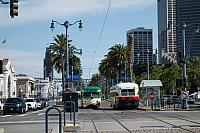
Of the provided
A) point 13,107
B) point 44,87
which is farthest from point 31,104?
point 44,87

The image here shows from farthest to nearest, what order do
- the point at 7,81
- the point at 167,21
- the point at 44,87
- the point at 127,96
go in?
1. the point at 44,87
2. the point at 7,81
3. the point at 167,21
4. the point at 127,96

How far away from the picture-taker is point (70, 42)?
75.1 meters

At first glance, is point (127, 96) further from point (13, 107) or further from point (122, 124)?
point (122, 124)

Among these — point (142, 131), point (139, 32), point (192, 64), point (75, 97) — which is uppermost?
point (139, 32)

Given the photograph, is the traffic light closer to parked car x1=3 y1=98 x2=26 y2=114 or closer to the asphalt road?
the asphalt road

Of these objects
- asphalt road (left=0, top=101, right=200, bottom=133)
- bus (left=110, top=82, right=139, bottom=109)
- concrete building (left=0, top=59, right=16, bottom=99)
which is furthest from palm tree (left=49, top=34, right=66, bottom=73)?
concrete building (left=0, top=59, right=16, bottom=99)

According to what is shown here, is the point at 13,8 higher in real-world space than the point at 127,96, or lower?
higher

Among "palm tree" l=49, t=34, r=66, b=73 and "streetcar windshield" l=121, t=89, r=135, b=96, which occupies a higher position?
"palm tree" l=49, t=34, r=66, b=73

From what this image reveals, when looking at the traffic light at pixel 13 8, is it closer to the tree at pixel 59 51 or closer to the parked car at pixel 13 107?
the parked car at pixel 13 107

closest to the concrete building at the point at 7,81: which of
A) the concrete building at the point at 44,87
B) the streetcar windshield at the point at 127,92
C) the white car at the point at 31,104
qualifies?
the concrete building at the point at 44,87

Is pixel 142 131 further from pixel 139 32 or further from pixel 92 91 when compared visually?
pixel 139 32

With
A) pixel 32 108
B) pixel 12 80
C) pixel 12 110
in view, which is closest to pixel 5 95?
pixel 12 80

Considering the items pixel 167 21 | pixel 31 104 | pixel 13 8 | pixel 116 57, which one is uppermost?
pixel 167 21

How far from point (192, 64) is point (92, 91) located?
153 feet
